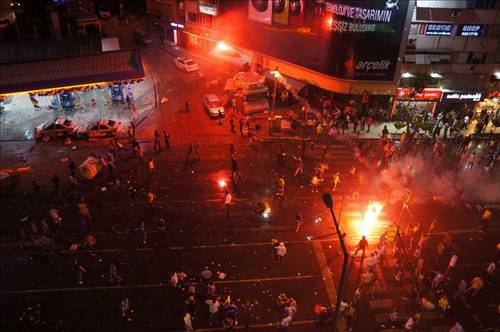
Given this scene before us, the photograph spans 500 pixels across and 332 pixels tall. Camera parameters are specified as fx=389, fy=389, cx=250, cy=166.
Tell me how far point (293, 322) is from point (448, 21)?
2628cm

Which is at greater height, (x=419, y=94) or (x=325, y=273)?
(x=419, y=94)

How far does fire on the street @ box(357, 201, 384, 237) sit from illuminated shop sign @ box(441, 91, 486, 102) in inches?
591

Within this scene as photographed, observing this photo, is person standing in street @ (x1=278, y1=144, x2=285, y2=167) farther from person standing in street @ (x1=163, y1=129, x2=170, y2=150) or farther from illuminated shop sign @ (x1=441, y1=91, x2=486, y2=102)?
illuminated shop sign @ (x1=441, y1=91, x2=486, y2=102)

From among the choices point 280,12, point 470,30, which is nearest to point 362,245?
point 470,30

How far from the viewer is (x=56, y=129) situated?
98.0 ft

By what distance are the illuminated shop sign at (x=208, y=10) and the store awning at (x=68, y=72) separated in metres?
11.7

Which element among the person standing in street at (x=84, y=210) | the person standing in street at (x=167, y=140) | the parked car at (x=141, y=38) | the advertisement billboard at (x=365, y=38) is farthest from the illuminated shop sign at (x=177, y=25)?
the person standing in street at (x=84, y=210)

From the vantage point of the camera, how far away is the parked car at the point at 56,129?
29652 millimetres

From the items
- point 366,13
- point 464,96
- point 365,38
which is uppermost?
point 366,13

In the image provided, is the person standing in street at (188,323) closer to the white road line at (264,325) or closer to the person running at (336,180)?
the white road line at (264,325)

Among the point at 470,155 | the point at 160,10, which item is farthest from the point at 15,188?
the point at 160,10

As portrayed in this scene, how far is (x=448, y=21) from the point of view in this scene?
30.3 m

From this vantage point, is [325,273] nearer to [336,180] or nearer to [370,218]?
[370,218]

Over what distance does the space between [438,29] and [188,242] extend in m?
25.6
